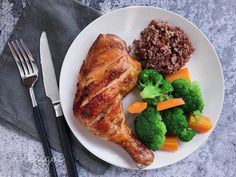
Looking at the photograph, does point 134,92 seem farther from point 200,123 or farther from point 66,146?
point 66,146

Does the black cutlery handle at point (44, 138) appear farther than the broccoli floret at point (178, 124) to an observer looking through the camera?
Yes

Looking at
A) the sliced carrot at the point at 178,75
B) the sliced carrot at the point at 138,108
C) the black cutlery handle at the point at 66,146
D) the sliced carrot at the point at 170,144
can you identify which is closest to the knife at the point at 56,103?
the black cutlery handle at the point at 66,146

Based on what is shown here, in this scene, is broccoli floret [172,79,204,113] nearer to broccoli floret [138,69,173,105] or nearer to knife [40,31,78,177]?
broccoli floret [138,69,173,105]

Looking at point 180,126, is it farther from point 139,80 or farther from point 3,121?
point 3,121

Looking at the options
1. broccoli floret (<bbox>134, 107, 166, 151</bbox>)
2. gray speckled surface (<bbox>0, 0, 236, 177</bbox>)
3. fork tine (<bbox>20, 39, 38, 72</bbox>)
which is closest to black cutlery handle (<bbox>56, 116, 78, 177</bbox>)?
gray speckled surface (<bbox>0, 0, 236, 177</bbox>)

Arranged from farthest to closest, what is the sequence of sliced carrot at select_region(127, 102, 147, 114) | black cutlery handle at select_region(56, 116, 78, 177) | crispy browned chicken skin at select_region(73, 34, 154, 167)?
black cutlery handle at select_region(56, 116, 78, 177)
sliced carrot at select_region(127, 102, 147, 114)
crispy browned chicken skin at select_region(73, 34, 154, 167)

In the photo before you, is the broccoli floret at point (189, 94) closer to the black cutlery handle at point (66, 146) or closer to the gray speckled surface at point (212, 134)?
the gray speckled surface at point (212, 134)
